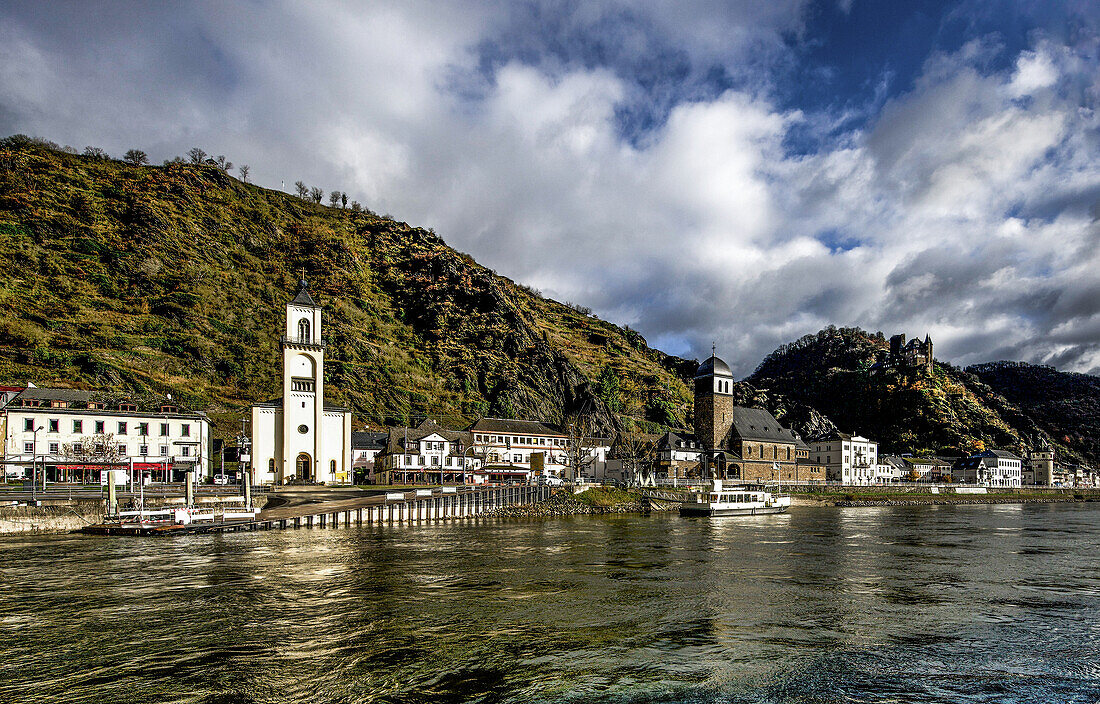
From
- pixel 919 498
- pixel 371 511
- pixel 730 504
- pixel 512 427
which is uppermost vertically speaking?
pixel 512 427

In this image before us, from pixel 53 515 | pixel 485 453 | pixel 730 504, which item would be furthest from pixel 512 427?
pixel 53 515

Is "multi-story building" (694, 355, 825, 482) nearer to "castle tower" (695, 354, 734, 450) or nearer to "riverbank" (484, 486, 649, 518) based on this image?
"castle tower" (695, 354, 734, 450)

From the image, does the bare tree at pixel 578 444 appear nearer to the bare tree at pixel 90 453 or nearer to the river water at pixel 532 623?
the bare tree at pixel 90 453

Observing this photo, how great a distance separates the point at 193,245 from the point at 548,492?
112 metres

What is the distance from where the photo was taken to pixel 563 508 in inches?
2689

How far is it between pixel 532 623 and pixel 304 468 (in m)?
66.2

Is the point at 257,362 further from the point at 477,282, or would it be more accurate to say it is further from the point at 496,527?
the point at 496,527

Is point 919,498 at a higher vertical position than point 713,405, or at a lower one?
lower

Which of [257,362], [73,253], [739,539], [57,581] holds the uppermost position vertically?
[73,253]

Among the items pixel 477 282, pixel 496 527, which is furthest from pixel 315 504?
pixel 477 282

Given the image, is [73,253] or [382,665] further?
[73,253]

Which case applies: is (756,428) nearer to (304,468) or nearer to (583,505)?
(583,505)

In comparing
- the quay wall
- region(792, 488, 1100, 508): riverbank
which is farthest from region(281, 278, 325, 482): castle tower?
region(792, 488, 1100, 508): riverbank

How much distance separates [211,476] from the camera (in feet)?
246
